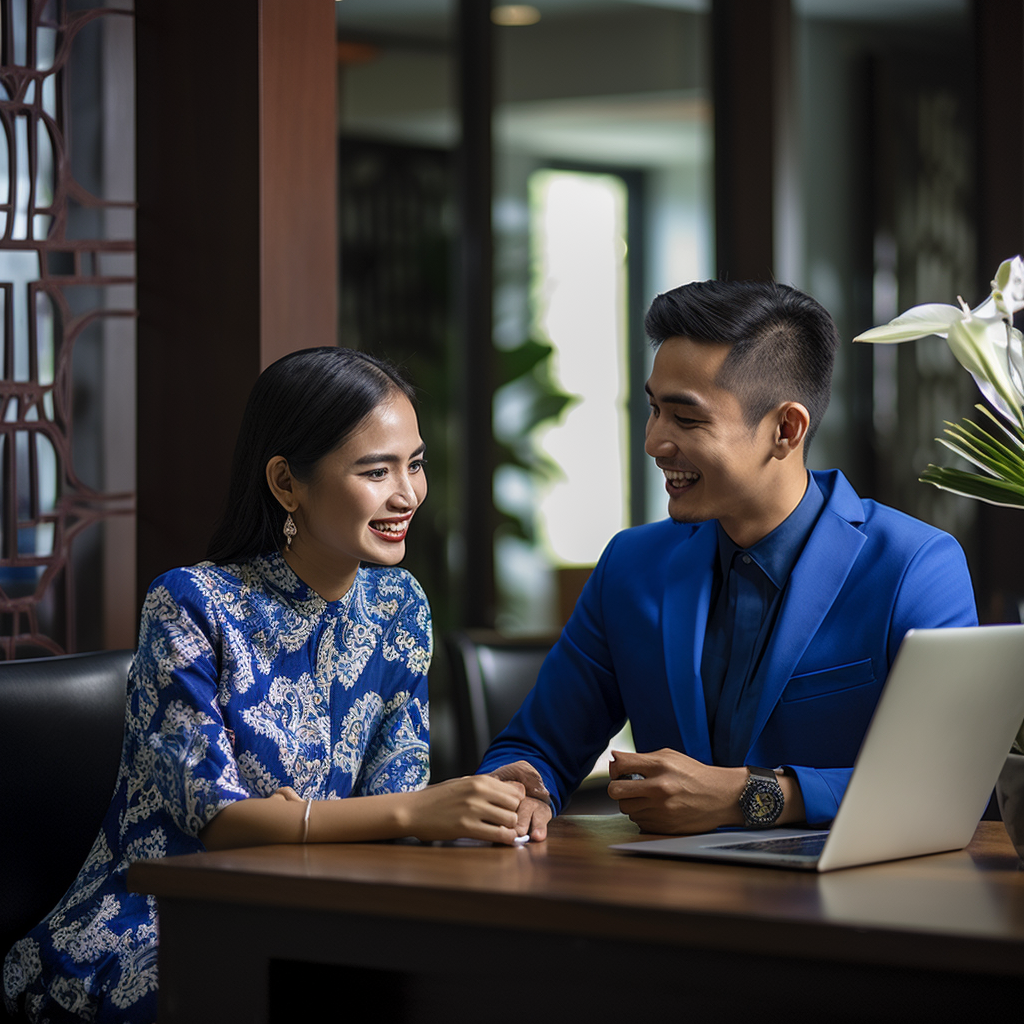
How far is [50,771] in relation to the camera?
1.78 metres

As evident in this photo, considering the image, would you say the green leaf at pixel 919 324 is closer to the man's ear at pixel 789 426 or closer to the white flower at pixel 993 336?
the white flower at pixel 993 336

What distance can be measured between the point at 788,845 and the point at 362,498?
68 cm

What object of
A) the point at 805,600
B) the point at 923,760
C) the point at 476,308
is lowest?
the point at 923,760

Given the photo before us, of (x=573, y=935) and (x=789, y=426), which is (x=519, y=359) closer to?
(x=789, y=426)

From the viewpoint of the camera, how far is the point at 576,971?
3.64ft

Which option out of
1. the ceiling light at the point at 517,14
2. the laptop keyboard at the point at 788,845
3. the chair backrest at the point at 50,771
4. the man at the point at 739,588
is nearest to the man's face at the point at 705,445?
the man at the point at 739,588

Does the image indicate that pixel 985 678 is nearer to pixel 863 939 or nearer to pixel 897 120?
pixel 863 939

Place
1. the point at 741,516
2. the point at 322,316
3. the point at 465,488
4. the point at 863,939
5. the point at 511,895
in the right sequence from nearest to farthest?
the point at 863,939 → the point at 511,895 → the point at 741,516 → the point at 322,316 → the point at 465,488

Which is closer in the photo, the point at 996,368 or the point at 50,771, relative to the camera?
the point at 996,368

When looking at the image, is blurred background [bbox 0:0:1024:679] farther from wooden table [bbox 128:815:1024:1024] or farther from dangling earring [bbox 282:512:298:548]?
wooden table [bbox 128:815:1024:1024]

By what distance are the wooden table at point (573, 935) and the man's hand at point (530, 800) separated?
0.06 metres

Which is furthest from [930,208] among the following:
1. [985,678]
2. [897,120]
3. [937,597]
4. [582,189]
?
[985,678]

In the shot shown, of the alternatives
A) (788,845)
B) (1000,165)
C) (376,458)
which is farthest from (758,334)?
(1000,165)

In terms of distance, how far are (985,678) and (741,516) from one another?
24.7 inches
